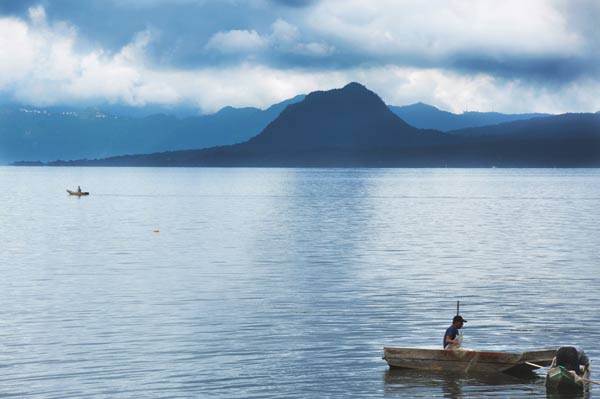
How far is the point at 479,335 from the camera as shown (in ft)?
148

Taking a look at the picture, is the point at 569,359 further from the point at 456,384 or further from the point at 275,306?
the point at 275,306

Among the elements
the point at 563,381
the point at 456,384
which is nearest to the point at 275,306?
the point at 456,384

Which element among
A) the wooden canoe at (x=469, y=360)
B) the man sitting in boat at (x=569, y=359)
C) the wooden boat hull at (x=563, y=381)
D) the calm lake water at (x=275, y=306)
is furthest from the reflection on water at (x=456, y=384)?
the man sitting in boat at (x=569, y=359)

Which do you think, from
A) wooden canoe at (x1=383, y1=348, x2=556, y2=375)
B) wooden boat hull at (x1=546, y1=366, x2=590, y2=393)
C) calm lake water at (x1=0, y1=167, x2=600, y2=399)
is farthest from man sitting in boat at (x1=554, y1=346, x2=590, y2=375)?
wooden canoe at (x1=383, y1=348, x2=556, y2=375)

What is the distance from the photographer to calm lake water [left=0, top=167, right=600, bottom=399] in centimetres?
3628

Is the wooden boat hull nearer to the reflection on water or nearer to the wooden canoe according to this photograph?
the reflection on water

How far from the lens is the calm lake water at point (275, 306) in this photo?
3628cm

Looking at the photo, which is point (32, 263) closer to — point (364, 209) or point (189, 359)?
point (189, 359)

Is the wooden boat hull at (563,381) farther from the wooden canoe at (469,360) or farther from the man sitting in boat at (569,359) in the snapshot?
the wooden canoe at (469,360)

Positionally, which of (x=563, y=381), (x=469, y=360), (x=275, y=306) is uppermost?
(x=469, y=360)

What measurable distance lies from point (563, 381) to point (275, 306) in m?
22.7

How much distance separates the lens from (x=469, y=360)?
3694cm

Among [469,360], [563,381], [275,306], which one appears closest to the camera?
[563,381]

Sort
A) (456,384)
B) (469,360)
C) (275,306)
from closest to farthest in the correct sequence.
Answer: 1. (456,384)
2. (469,360)
3. (275,306)
